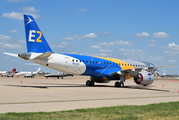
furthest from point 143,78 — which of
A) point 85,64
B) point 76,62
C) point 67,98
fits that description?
point 67,98

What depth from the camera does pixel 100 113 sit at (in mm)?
9320

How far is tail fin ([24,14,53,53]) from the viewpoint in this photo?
2434 centimetres

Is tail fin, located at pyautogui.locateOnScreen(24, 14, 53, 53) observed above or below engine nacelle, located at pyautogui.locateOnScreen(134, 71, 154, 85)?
above

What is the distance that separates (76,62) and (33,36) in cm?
607

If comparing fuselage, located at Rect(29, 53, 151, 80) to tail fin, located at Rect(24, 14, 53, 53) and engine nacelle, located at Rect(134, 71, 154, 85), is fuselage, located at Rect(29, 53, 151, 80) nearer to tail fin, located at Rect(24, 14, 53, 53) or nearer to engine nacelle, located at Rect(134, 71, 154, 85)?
tail fin, located at Rect(24, 14, 53, 53)

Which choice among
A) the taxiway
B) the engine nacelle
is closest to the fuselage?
the engine nacelle

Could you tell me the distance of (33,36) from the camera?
24672 mm

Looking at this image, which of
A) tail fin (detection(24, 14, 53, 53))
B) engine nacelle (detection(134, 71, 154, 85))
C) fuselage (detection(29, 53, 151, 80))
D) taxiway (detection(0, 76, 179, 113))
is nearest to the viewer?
taxiway (detection(0, 76, 179, 113))

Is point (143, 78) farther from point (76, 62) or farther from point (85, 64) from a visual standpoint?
point (76, 62)

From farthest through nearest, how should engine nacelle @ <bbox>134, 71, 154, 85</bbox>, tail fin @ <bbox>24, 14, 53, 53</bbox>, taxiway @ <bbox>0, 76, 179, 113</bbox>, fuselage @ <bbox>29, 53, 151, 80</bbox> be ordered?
engine nacelle @ <bbox>134, 71, 154, 85</bbox>
fuselage @ <bbox>29, 53, 151, 80</bbox>
tail fin @ <bbox>24, 14, 53, 53</bbox>
taxiway @ <bbox>0, 76, 179, 113</bbox>

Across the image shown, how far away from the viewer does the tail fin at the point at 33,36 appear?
24.3 metres

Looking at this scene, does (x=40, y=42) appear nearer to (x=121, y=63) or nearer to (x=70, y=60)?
(x=70, y=60)

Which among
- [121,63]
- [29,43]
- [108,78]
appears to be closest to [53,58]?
[29,43]

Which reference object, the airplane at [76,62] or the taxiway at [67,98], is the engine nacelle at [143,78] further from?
the taxiway at [67,98]
